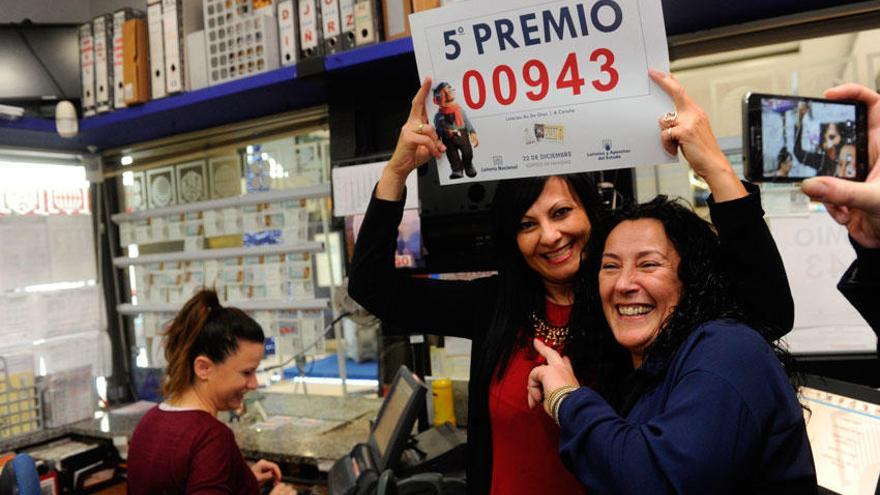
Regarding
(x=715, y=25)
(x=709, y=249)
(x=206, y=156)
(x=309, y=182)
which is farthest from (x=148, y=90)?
(x=709, y=249)

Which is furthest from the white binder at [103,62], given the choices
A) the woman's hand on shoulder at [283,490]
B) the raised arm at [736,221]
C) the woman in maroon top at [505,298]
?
the raised arm at [736,221]

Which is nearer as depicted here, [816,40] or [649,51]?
[649,51]

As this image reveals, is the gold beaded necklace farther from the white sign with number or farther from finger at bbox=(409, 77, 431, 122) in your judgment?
finger at bbox=(409, 77, 431, 122)

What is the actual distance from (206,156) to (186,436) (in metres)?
1.71

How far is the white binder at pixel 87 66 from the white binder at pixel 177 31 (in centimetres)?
42

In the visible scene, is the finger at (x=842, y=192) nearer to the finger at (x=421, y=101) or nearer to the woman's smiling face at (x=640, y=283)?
the woman's smiling face at (x=640, y=283)

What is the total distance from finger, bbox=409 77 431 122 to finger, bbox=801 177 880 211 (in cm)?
Answer: 64

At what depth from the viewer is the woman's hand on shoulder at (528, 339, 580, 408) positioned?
3.35 feet

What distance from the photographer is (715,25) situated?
1983 millimetres

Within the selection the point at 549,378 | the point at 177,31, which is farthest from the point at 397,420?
the point at 177,31

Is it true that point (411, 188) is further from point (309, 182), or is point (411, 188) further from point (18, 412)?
point (18, 412)

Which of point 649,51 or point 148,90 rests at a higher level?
point 148,90

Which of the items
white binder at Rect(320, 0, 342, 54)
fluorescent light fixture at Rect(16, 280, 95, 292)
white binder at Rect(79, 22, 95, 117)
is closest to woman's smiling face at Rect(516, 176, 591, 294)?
white binder at Rect(320, 0, 342, 54)

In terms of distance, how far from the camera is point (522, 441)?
125 cm
